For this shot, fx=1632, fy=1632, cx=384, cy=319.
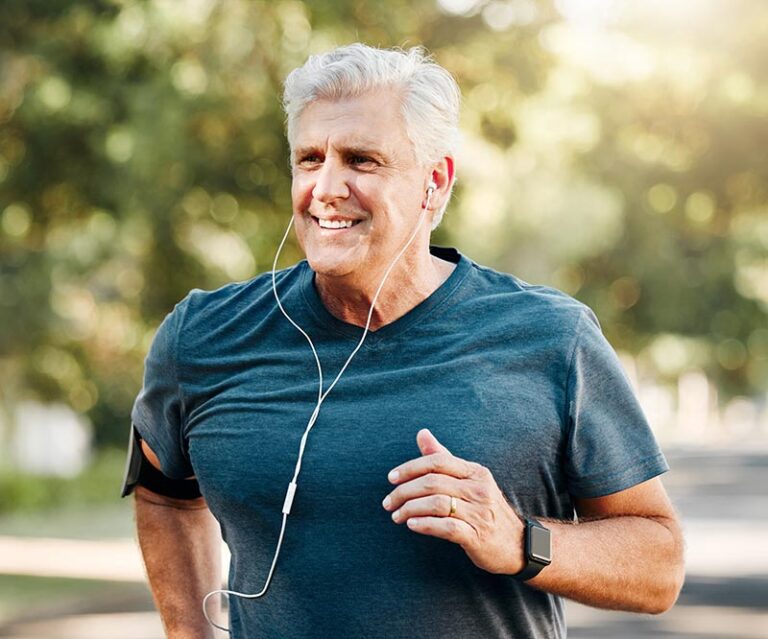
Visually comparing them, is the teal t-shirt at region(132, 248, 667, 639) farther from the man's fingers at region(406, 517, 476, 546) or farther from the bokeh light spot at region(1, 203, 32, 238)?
the bokeh light spot at region(1, 203, 32, 238)

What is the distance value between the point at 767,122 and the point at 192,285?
5668 mm

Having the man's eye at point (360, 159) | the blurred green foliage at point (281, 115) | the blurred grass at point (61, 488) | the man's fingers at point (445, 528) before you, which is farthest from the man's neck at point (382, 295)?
the blurred grass at point (61, 488)

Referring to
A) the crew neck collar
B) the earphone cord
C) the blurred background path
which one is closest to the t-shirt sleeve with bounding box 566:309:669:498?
the crew neck collar

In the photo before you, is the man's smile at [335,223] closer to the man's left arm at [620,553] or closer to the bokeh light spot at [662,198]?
the man's left arm at [620,553]

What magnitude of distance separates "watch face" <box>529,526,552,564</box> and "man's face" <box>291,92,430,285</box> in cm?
62

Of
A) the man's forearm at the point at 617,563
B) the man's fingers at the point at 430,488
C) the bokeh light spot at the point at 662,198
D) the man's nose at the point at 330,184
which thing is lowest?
the man's forearm at the point at 617,563

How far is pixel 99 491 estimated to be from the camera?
2780 centimetres

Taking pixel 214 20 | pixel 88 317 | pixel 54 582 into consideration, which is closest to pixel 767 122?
pixel 214 20

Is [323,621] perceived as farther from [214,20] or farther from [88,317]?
[88,317]

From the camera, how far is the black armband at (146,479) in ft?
11.7

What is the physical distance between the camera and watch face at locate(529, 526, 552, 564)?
2.97 m

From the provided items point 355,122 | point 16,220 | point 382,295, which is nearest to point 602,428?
point 382,295

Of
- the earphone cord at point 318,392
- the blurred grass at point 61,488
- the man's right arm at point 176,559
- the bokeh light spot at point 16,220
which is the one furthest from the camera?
the blurred grass at point 61,488

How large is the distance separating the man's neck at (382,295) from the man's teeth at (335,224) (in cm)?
12
